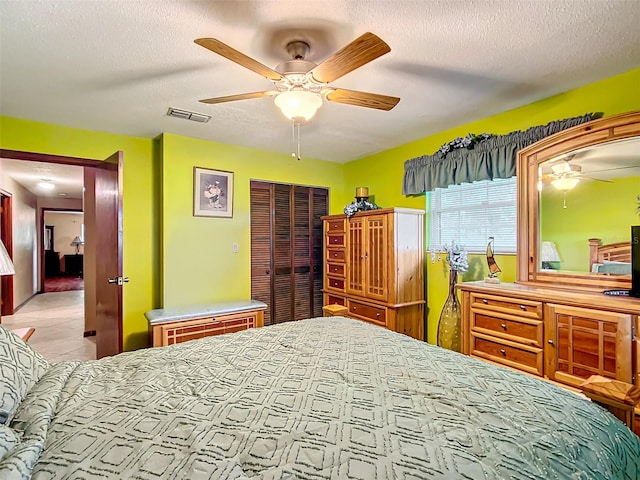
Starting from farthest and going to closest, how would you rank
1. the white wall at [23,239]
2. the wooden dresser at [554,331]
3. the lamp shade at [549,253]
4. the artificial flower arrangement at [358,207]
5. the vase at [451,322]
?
the white wall at [23,239] < the artificial flower arrangement at [358,207] < the vase at [451,322] < the lamp shade at [549,253] < the wooden dresser at [554,331]

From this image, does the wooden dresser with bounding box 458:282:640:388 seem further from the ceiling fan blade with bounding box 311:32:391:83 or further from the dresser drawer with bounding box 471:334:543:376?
Result: the ceiling fan blade with bounding box 311:32:391:83

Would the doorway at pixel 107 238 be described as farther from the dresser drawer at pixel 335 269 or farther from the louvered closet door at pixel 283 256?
the dresser drawer at pixel 335 269

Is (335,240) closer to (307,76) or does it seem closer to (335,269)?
(335,269)

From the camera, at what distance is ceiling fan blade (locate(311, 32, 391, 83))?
146 centimetres

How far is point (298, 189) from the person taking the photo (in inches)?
181

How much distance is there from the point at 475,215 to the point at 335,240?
64.5 inches

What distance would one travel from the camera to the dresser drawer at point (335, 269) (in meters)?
4.13

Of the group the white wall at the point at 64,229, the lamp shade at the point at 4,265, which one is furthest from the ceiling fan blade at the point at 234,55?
the white wall at the point at 64,229

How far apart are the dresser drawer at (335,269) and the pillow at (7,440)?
3416 mm

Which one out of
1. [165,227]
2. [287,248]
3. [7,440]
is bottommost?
[7,440]

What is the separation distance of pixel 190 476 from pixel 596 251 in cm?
283

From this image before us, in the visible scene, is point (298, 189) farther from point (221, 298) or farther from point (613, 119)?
point (613, 119)

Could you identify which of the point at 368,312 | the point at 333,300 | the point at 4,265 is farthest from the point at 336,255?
the point at 4,265

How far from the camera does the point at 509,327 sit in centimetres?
245
